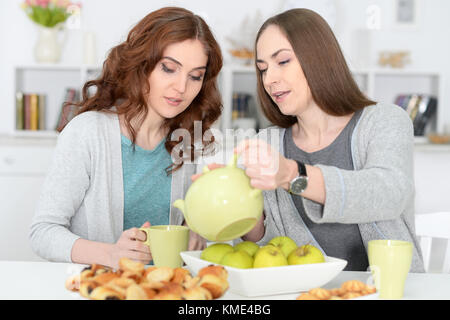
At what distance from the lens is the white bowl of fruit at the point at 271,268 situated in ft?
2.72

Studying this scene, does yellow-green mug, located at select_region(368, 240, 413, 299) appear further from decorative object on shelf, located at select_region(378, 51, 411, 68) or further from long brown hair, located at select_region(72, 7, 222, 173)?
decorative object on shelf, located at select_region(378, 51, 411, 68)

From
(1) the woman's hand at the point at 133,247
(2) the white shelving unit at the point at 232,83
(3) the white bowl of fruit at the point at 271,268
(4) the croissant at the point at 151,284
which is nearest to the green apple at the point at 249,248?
(3) the white bowl of fruit at the point at 271,268

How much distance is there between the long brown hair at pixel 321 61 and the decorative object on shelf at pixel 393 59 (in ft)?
6.99

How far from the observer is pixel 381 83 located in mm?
3496

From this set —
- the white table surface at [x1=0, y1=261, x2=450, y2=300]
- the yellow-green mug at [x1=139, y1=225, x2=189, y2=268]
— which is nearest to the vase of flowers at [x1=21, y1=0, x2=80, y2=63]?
the white table surface at [x1=0, y1=261, x2=450, y2=300]

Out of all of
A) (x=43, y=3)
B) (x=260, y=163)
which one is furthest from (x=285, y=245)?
(x=43, y=3)

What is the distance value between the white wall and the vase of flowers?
167 mm

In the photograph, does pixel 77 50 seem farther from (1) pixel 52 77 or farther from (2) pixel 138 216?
(2) pixel 138 216

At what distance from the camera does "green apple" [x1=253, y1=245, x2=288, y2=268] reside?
838 mm

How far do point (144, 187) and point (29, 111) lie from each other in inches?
82.2

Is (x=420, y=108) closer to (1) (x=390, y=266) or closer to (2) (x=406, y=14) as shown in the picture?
(2) (x=406, y=14)

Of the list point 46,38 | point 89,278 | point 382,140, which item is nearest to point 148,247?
point 89,278

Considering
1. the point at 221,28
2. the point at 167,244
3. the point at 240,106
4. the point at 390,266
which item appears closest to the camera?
the point at 390,266
